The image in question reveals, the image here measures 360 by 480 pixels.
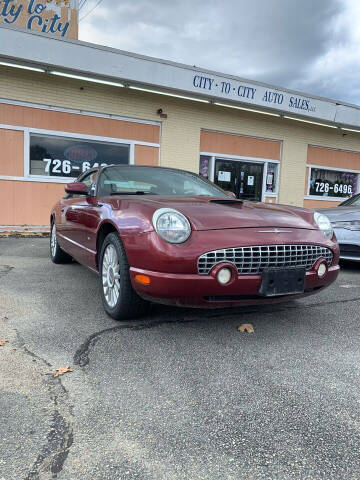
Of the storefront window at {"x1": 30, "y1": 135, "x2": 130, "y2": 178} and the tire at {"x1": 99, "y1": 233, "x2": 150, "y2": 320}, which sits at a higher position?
the storefront window at {"x1": 30, "y1": 135, "x2": 130, "y2": 178}

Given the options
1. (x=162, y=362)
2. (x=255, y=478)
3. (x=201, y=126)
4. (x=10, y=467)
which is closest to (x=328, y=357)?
(x=162, y=362)

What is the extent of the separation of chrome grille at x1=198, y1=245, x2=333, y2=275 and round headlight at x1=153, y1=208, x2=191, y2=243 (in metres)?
0.21

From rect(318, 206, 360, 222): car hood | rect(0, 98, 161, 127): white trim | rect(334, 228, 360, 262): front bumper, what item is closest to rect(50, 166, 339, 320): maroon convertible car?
rect(334, 228, 360, 262): front bumper

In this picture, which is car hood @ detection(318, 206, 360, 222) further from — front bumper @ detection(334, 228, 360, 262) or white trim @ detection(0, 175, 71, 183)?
white trim @ detection(0, 175, 71, 183)

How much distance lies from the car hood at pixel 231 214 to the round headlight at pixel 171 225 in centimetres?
6

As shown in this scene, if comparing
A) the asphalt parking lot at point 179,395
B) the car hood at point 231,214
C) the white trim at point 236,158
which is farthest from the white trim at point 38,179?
the car hood at point 231,214

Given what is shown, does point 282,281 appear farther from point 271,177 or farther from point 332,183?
point 332,183

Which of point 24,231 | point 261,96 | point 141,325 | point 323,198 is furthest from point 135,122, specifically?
point 141,325

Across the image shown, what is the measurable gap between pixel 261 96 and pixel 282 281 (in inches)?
336

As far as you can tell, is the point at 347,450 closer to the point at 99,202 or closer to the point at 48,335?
the point at 48,335

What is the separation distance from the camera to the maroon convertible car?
96.0 inches

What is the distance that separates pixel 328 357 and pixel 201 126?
8.66 m

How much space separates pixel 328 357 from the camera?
2.45 meters

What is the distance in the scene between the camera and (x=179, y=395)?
1.95 m
